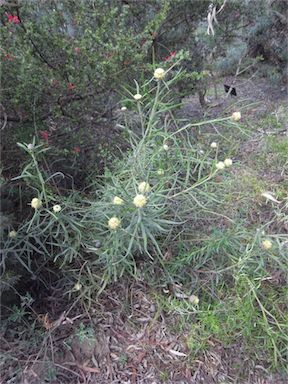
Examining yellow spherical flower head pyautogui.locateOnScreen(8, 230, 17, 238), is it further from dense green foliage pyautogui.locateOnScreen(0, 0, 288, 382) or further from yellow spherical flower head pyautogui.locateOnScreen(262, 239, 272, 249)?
yellow spherical flower head pyautogui.locateOnScreen(262, 239, 272, 249)

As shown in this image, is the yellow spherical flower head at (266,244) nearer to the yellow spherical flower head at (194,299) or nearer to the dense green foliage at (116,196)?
the dense green foliage at (116,196)

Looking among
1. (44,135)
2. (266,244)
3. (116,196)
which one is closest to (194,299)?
(266,244)

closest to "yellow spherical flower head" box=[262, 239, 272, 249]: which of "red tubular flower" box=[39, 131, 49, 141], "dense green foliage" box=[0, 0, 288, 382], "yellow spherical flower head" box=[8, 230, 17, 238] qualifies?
"dense green foliage" box=[0, 0, 288, 382]

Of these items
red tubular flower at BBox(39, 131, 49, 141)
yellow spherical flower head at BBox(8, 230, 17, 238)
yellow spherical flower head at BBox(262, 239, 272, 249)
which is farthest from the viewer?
red tubular flower at BBox(39, 131, 49, 141)

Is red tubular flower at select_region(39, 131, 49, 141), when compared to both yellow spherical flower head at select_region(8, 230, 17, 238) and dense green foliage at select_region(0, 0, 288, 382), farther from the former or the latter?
yellow spherical flower head at select_region(8, 230, 17, 238)

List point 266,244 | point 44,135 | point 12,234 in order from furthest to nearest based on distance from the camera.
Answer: point 44,135 → point 12,234 → point 266,244

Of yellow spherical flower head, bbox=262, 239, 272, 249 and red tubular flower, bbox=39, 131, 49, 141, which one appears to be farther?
red tubular flower, bbox=39, 131, 49, 141

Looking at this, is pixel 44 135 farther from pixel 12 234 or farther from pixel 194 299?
pixel 194 299

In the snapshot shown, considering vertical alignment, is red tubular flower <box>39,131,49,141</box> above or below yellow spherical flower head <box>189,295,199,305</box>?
above

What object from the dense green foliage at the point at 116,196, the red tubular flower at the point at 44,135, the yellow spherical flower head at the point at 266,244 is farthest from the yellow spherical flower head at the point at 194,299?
the red tubular flower at the point at 44,135

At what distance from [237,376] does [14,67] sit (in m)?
1.78

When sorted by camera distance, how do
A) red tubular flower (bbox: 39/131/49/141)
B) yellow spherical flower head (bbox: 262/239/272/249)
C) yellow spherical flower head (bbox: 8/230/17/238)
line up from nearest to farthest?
yellow spherical flower head (bbox: 262/239/272/249)
yellow spherical flower head (bbox: 8/230/17/238)
red tubular flower (bbox: 39/131/49/141)

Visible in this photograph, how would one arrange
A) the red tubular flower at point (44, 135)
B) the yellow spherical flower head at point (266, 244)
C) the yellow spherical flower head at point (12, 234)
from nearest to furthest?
the yellow spherical flower head at point (266, 244) < the yellow spherical flower head at point (12, 234) < the red tubular flower at point (44, 135)

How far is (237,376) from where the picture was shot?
1759 millimetres
